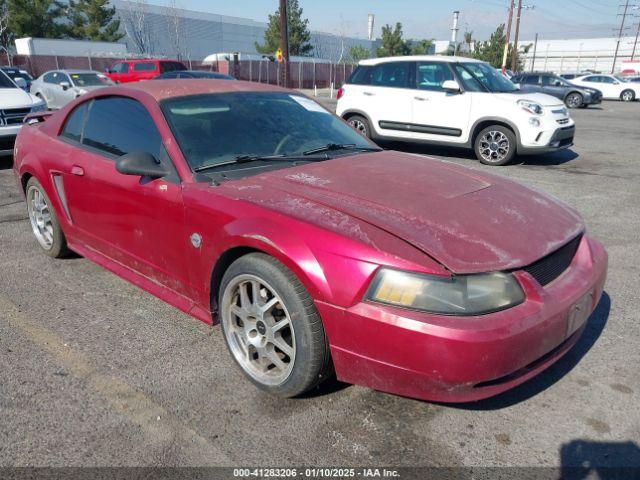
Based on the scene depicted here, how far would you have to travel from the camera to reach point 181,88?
3357 millimetres

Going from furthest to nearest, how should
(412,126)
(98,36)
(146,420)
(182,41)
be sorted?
(182,41), (98,36), (412,126), (146,420)

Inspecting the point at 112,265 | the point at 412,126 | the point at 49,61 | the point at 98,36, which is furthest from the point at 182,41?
the point at 112,265

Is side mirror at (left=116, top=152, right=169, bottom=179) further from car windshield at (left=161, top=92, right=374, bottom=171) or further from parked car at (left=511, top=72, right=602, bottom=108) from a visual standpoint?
parked car at (left=511, top=72, right=602, bottom=108)

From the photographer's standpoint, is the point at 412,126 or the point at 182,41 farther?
the point at 182,41

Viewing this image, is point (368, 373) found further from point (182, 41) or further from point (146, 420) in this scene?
point (182, 41)

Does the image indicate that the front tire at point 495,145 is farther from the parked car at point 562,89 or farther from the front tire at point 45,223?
the parked car at point 562,89

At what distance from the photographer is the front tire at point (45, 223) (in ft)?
13.7

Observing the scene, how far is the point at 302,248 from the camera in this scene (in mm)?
2246

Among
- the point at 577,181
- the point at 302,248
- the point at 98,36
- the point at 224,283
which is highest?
the point at 98,36

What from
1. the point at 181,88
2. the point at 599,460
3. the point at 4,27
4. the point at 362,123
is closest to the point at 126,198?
the point at 181,88

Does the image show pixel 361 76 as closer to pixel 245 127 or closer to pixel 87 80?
pixel 245 127

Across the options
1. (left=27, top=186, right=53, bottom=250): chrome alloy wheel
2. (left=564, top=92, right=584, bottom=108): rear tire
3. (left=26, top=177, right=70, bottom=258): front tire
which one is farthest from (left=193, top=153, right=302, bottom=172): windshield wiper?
(left=564, top=92, right=584, bottom=108): rear tire

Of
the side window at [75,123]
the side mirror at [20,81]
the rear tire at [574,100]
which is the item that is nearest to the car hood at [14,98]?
the side mirror at [20,81]

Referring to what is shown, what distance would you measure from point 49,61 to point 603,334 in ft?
128
